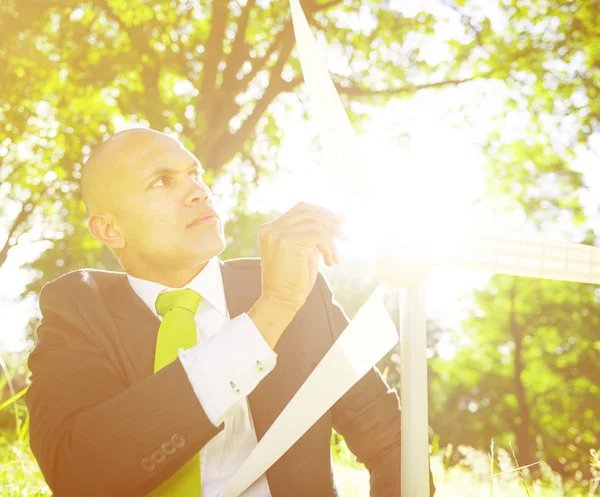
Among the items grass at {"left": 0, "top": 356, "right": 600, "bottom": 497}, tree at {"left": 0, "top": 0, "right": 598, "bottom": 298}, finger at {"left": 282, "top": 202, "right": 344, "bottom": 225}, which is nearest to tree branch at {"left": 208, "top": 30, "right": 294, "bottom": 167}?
tree at {"left": 0, "top": 0, "right": 598, "bottom": 298}

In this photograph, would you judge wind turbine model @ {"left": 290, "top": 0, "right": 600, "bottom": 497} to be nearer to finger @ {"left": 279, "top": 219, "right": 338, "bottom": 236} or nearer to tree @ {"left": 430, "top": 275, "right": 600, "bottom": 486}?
finger @ {"left": 279, "top": 219, "right": 338, "bottom": 236}

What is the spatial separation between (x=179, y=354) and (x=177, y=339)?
56 centimetres

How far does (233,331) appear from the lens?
7.04 ft

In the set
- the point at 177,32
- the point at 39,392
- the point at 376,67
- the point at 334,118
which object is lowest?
the point at 39,392

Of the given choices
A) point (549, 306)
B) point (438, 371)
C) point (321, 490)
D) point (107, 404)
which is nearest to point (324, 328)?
point (321, 490)

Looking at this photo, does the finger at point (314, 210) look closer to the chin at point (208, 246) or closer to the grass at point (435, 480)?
the chin at point (208, 246)

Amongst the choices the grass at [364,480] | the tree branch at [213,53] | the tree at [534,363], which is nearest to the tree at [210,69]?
the tree branch at [213,53]

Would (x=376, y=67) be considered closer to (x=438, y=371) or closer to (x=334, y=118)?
(x=334, y=118)

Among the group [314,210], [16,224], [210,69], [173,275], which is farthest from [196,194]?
[16,224]

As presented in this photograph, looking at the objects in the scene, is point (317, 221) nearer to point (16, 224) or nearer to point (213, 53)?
point (213, 53)

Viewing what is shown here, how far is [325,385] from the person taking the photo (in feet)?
6.26

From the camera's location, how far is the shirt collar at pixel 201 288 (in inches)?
121

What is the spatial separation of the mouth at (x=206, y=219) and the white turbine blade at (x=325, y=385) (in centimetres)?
118

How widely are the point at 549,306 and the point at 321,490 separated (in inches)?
1042
